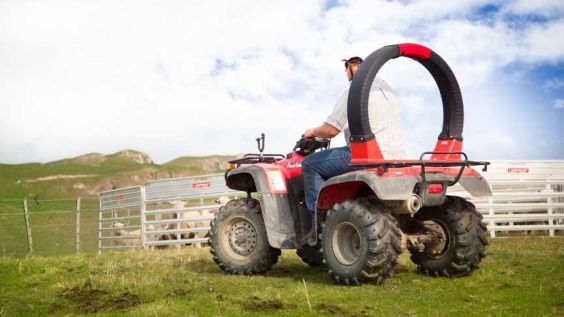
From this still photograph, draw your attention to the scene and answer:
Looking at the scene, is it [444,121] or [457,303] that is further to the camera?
[444,121]

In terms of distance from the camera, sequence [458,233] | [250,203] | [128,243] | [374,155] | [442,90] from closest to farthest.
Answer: [374,155] < [458,233] < [442,90] < [250,203] < [128,243]

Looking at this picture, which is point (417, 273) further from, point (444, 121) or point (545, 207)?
point (545, 207)

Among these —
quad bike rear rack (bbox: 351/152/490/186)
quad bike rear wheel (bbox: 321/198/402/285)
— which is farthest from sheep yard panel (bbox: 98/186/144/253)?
quad bike rear rack (bbox: 351/152/490/186)

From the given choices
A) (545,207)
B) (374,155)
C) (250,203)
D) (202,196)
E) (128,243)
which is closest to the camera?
(374,155)

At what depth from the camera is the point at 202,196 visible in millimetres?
17250

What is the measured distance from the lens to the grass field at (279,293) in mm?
4680

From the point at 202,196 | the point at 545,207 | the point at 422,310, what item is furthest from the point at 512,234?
the point at 422,310

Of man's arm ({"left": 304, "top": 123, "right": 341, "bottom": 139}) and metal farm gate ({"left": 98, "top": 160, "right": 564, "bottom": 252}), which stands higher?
man's arm ({"left": 304, "top": 123, "right": 341, "bottom": 139})

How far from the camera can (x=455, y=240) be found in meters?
6.20

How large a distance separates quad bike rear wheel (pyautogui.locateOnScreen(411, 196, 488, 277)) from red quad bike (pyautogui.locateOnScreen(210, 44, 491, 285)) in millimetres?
11

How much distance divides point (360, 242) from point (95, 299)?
2610 mm

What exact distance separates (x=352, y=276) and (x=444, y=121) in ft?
7.17

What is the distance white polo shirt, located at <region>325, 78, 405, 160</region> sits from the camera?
19.1 ft

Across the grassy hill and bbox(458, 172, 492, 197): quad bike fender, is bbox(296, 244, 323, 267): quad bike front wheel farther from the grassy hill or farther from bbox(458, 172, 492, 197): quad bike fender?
the grassy hill
